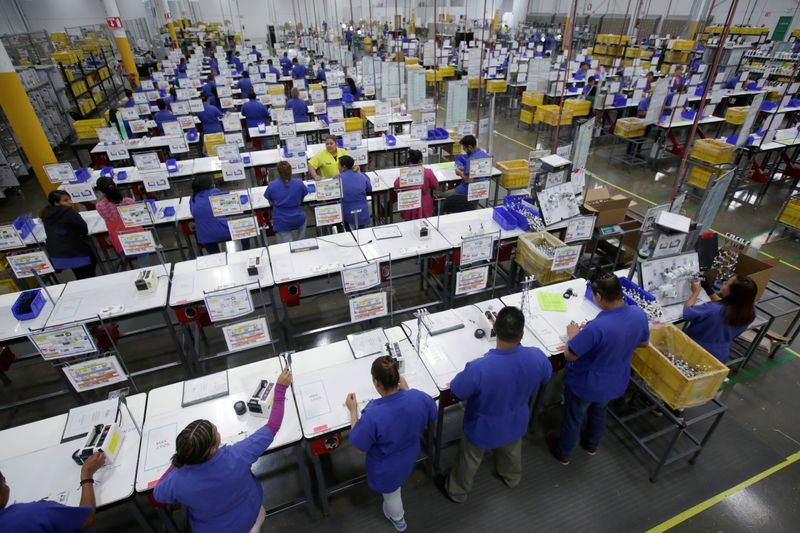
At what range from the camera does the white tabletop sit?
3.97m

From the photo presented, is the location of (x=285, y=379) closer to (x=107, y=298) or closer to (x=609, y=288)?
(x=609, y=288)

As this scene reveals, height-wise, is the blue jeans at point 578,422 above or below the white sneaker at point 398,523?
above

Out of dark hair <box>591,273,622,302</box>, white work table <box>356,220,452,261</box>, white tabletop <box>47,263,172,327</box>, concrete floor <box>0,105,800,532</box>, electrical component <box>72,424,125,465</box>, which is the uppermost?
dark hair <box>591,273,622,302</box>

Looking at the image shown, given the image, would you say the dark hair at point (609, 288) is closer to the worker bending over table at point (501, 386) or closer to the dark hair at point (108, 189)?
the worker bending over table at point (501, 386)

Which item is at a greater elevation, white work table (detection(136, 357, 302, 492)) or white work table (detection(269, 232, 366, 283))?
white work table (detection(269, 232, 366, 283))

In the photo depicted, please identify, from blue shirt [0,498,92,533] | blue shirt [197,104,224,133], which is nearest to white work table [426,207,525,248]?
blue shirt [0,498,92,533]

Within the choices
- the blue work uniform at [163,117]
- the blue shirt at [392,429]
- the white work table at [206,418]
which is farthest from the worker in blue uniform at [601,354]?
the blue work uniform at [163,117]

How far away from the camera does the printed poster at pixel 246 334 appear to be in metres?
3.30

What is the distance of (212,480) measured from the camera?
2.08m

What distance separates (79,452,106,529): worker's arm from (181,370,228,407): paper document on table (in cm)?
61

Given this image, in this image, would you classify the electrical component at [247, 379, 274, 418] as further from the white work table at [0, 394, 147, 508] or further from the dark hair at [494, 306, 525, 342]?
the dark hair at [494, 306, 525, 342]

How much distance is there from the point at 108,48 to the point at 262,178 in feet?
60.9

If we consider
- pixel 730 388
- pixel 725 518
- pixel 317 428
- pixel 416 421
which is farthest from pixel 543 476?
pixel 730 388

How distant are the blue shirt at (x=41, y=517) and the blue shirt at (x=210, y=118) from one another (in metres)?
9.66
